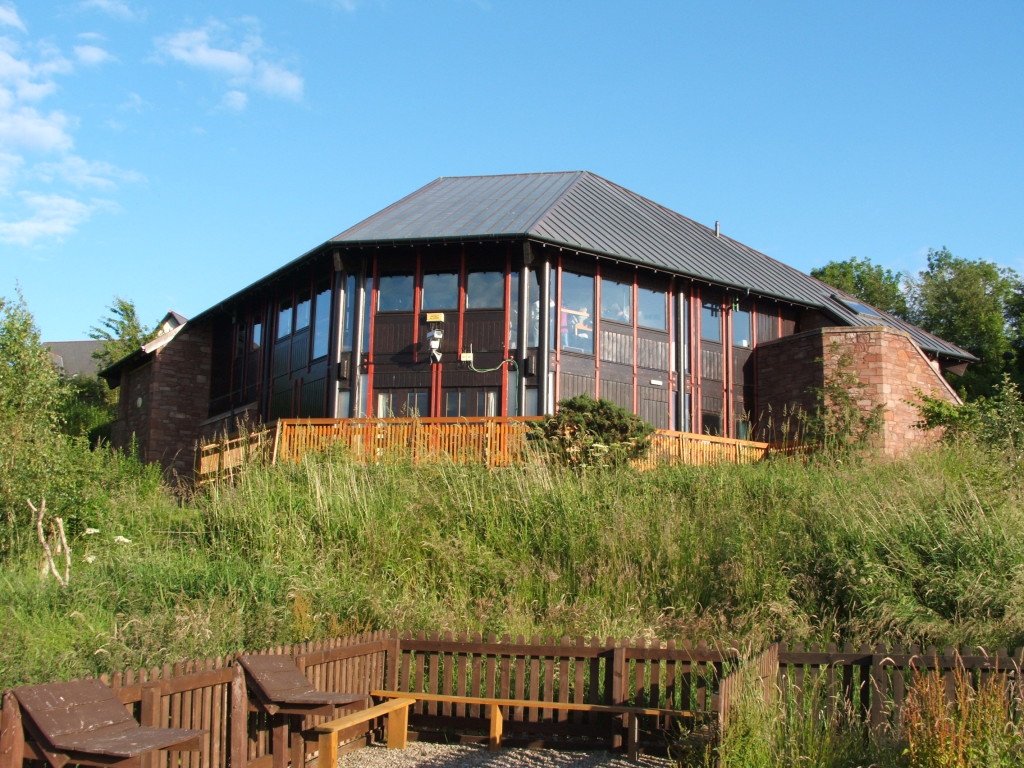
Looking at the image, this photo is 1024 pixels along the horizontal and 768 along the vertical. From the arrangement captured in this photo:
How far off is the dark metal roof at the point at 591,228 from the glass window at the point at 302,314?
81.6 inches

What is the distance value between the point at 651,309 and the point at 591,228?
6.96 feet

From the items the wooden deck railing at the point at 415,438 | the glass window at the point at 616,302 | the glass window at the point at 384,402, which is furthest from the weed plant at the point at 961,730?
the glass window at the point at 616,302

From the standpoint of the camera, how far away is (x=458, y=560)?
12609 millimetres

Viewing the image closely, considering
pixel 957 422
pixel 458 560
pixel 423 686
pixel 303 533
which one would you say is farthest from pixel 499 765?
pixel 957 422

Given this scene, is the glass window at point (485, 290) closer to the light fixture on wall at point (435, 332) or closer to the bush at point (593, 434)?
the light fixture on wall at point (435, 332)

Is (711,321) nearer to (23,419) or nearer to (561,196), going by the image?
(561,196)

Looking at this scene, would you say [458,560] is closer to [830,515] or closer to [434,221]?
[830,515]

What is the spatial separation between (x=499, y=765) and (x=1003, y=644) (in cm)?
471

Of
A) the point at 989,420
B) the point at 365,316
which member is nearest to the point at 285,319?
the point at 365,316

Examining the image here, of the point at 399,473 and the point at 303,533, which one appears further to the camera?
the point at 399,473

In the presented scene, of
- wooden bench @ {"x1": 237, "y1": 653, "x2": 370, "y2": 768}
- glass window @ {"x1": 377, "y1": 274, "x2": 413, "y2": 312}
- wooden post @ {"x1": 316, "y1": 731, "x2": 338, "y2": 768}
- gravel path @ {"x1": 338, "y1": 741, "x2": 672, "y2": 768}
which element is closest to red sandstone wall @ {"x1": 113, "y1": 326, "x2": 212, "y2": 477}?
glass window @ {"x1": 377, "y1": 274, "x2": 413, "y2": 312}

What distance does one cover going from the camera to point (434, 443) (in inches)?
682

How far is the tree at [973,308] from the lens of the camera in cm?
4284

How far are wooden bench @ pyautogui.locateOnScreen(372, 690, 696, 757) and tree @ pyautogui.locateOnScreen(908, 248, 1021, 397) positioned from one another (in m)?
35.3
